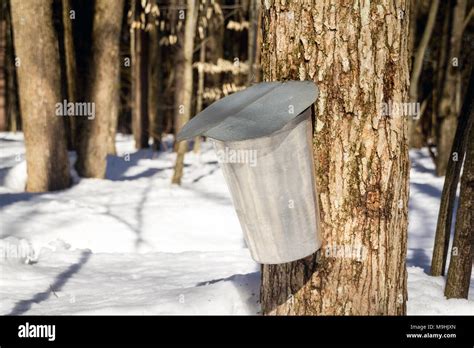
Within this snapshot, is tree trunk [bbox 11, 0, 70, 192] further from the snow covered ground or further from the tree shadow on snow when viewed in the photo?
the tree shadow on snow

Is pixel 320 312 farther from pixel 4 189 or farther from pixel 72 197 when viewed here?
pixel 4 189

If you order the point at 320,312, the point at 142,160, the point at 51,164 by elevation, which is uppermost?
the point at 320,312

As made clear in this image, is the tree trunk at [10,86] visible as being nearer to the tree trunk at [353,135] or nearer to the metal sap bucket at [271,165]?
the tree trunk at [353,135]

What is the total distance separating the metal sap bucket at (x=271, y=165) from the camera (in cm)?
277

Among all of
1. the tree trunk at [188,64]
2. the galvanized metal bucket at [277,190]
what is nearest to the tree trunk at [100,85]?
the tree trunk at [188,64]

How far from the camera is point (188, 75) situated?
9.44 m

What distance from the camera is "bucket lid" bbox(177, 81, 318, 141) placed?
8.97ft

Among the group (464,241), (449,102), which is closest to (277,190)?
(464,241)

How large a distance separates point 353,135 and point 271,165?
1.81 feet

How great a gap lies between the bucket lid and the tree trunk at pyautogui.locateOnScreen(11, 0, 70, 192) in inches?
231
